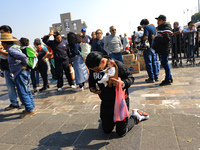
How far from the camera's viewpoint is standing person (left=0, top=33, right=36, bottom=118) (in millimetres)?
3387

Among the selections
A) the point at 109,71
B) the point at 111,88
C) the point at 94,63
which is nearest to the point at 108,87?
the point at 111,88

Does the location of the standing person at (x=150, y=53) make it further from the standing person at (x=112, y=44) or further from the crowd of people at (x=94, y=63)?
the standing person at (x=112, y=44)

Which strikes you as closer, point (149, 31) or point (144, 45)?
point (149, 31)

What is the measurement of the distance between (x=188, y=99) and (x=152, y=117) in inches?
46.3

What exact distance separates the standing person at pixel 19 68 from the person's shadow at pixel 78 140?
128 cm

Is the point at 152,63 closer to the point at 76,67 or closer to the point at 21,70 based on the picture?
the point at 76,67

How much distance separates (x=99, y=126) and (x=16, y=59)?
2.24 m

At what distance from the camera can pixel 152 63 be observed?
5273mm

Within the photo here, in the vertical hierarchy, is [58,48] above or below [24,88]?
above

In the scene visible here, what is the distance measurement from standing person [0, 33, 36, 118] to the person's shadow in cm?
128

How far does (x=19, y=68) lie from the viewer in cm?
349

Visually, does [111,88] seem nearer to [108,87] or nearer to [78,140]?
[108,87]

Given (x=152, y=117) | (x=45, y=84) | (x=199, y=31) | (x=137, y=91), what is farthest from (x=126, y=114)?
(x=199, y=31)

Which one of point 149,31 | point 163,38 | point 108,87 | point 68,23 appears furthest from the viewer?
point 68,23
